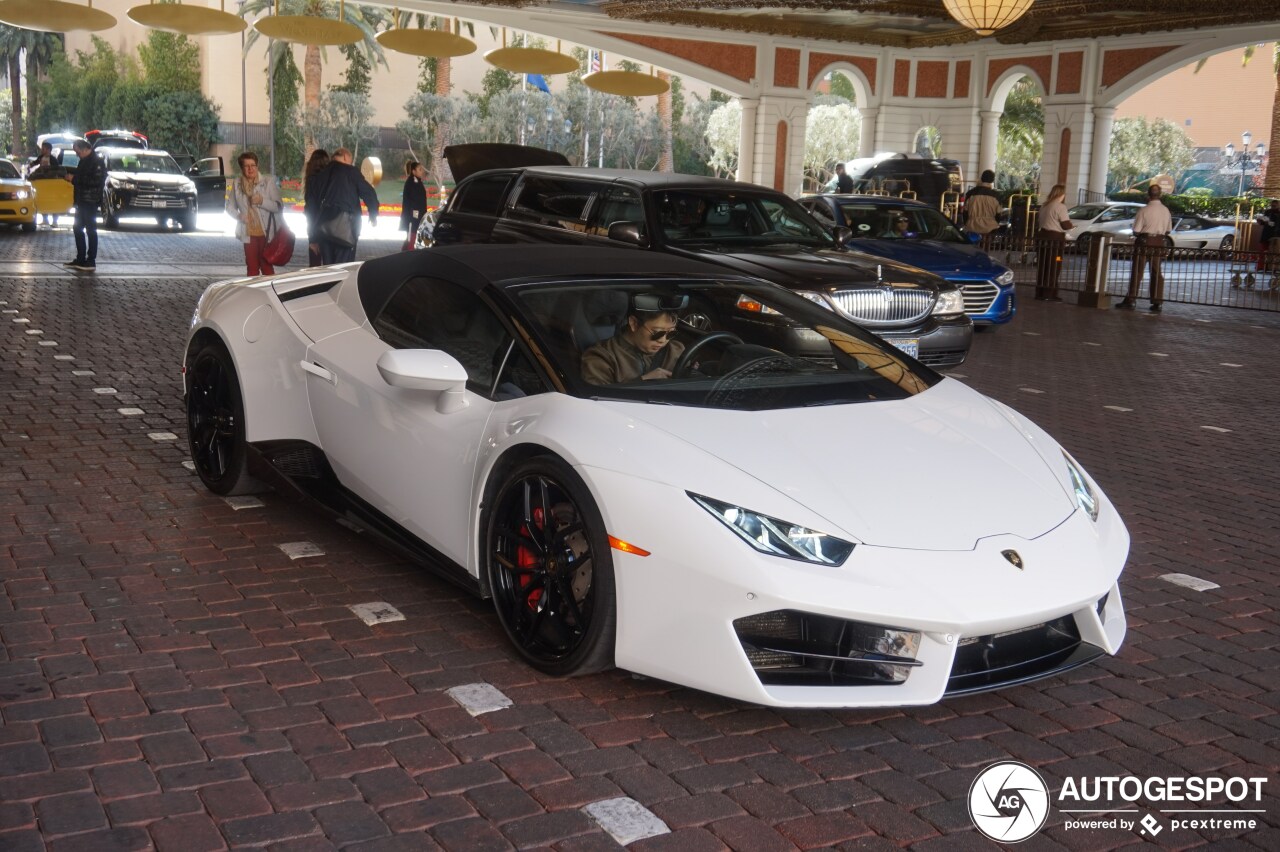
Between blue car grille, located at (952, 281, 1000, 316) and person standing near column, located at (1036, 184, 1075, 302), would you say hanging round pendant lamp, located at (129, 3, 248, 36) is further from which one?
person standing near column, located at (1036, 184, 1075, 302)

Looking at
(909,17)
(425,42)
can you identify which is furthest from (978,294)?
(909,17)

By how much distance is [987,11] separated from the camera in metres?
17.4

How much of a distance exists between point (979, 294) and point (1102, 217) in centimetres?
1887

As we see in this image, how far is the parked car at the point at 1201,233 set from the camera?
1190 inches

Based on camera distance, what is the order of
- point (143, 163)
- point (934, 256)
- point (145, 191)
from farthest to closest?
1. point (143, 163)
2. point (145, 191)
3. point (934, 256)

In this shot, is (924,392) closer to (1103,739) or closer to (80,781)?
(1103,739)

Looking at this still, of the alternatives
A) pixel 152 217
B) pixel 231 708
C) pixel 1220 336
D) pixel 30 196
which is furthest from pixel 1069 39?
pixel 231 708

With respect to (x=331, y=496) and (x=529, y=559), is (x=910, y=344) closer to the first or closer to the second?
(x=331, y=496)

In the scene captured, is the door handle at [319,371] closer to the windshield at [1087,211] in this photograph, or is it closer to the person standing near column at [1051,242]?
the person standing near column at [1051,242]

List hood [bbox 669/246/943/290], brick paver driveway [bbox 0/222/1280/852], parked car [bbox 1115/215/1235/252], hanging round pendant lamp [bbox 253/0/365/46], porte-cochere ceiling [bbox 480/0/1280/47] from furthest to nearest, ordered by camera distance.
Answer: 1. parked car [bbox 1115/215/1235/252]
2. porte-cochere ceiling [bbox 480/0/1280/47]
3. hanging round pendant lamp [bbox 253/0/365/46]
4. hood [bbox 669/246/943/290]
5. brick paver driveway [bbox 0/222/1280/852]

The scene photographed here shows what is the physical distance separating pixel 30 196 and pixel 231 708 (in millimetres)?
22443

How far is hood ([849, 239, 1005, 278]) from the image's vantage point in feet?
45.4

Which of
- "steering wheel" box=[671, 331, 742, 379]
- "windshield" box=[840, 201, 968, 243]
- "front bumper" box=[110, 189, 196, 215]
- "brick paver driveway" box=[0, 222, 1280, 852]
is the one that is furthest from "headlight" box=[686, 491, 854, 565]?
"front bumper" box=[110, 189, 196, 215]

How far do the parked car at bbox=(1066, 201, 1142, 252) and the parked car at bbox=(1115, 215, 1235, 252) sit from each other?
357 millimetres
